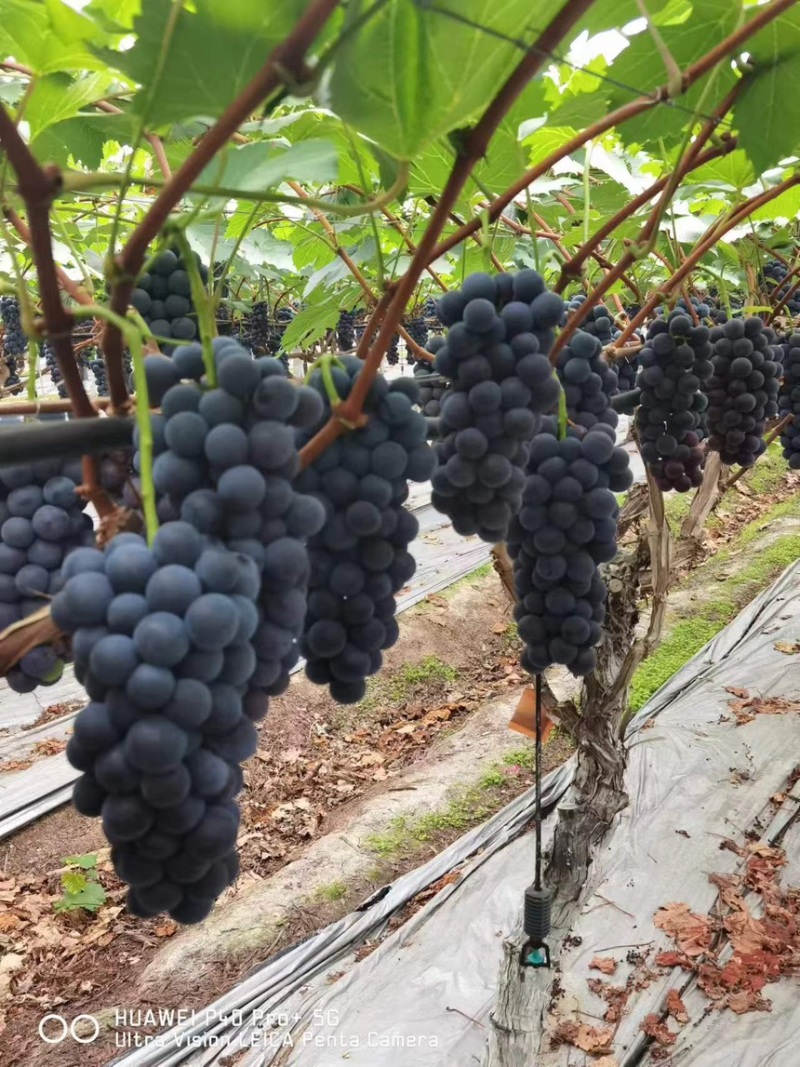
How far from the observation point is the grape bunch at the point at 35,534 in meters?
0.65

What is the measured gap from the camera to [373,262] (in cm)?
193

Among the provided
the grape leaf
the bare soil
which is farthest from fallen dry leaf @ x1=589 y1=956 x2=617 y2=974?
the grape leaf

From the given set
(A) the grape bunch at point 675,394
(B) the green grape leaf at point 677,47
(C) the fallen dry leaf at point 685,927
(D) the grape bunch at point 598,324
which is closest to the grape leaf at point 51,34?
(B) the green grape leaf at point 677,47

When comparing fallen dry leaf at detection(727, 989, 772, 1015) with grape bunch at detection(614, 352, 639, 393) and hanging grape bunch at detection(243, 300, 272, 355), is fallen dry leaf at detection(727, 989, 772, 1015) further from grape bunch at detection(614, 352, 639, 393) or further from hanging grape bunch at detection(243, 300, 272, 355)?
hanging grape bunch at detection(243, 300, 272, 355)

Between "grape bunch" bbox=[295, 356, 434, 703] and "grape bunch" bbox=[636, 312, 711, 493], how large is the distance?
794 mm

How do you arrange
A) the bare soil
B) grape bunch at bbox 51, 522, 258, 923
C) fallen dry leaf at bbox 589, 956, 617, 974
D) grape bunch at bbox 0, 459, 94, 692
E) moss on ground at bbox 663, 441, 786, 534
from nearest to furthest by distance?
grape bunch at bbox 51, 522, 258, 923 → grape bunch at bbox 0, 459, 94, 692 → fallen dry leaf at bbox 589, 956, 617, 974 → the bare soil → moss on ground at bbox 663, 441, 786, 534

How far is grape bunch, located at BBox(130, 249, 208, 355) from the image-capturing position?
874mm

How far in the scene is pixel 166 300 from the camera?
0.88 metres

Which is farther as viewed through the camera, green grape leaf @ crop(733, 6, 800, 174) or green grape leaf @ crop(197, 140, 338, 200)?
green grape leaf @ crop(733, 6, 800, 174)

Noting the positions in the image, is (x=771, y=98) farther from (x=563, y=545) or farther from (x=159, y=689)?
(x=159, y=689)

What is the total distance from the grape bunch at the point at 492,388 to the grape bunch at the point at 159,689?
27cm

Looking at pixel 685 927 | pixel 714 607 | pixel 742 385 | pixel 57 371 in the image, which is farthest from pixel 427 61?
pixel 714 607

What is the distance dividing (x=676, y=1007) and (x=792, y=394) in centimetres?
170

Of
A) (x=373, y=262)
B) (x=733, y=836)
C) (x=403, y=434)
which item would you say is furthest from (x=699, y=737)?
(x=403, y=434)
